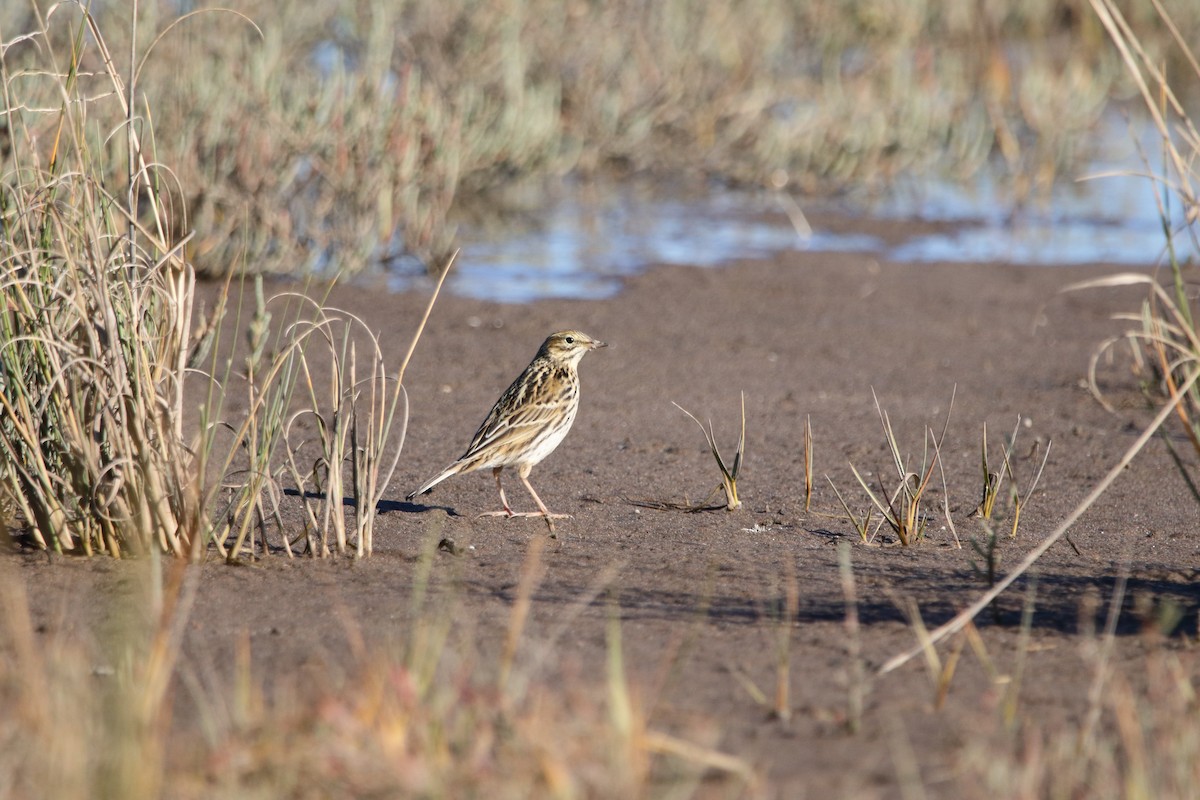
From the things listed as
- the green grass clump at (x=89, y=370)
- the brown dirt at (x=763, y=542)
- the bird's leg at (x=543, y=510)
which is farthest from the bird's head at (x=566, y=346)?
the green grass clump at (x=89, y=370)

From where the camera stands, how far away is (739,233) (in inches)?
562

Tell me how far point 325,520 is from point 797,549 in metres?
1.74

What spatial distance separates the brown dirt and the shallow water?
153 centimetres

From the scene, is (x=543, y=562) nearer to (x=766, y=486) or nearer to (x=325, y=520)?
(x=325, y=520)

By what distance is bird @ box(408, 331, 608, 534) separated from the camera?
6.07 metres

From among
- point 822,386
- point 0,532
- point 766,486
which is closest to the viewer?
point 0,532

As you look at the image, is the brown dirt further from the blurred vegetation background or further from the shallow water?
the shallow water

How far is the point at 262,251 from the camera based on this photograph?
10.7 metres

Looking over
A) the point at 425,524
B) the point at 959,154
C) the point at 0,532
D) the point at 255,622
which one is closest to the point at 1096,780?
the point at 255,622

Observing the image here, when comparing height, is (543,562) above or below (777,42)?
below

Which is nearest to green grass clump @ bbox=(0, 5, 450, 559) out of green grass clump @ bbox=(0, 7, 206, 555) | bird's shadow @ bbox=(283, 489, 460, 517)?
green grass clump @ bbox=(0, 7, 206, 555)

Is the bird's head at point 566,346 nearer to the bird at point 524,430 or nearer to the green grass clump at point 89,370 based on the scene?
the bird at point 524,430

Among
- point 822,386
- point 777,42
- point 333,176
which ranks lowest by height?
point 822,386

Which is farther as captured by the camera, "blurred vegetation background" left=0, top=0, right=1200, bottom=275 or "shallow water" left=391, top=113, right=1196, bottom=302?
"shallow water" left=391, top=113, right=1196, bottom=302
